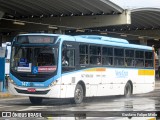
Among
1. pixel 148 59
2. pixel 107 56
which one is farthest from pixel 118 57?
pixel 148 59

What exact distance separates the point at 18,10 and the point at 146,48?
20968mm

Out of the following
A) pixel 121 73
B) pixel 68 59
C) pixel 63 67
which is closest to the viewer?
pixel 63 67

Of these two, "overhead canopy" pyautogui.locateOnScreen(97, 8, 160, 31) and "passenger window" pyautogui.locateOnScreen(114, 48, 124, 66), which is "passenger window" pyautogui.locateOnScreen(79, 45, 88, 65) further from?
"overhead canopy" pyautogui.locateOnScreen(97, 8, 160, 31)

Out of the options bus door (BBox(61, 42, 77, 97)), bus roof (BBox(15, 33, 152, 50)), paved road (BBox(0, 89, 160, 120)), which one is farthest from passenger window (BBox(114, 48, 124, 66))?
bus door (BBox(61, 42, 77, 97))

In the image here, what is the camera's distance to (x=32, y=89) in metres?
17.8

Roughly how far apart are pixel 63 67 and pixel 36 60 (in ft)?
3.74

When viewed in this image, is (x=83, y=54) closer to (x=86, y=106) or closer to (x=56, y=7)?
(x=86, y=106)

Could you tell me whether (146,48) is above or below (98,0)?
below

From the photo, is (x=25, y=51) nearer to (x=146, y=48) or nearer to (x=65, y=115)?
(x=65, y=115)

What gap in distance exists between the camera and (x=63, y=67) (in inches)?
714

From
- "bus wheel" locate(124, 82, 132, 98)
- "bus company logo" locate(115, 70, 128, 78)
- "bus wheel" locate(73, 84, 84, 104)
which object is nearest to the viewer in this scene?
"bus wheel" locate(73, 84, 84, 104)

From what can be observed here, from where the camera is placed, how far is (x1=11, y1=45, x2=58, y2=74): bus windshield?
1786 cm

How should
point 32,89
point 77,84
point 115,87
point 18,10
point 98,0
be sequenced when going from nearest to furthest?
point 32,89, point 77,84, point 115,87, point 98,0, point 18,10

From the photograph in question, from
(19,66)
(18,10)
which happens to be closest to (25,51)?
(19,66)
